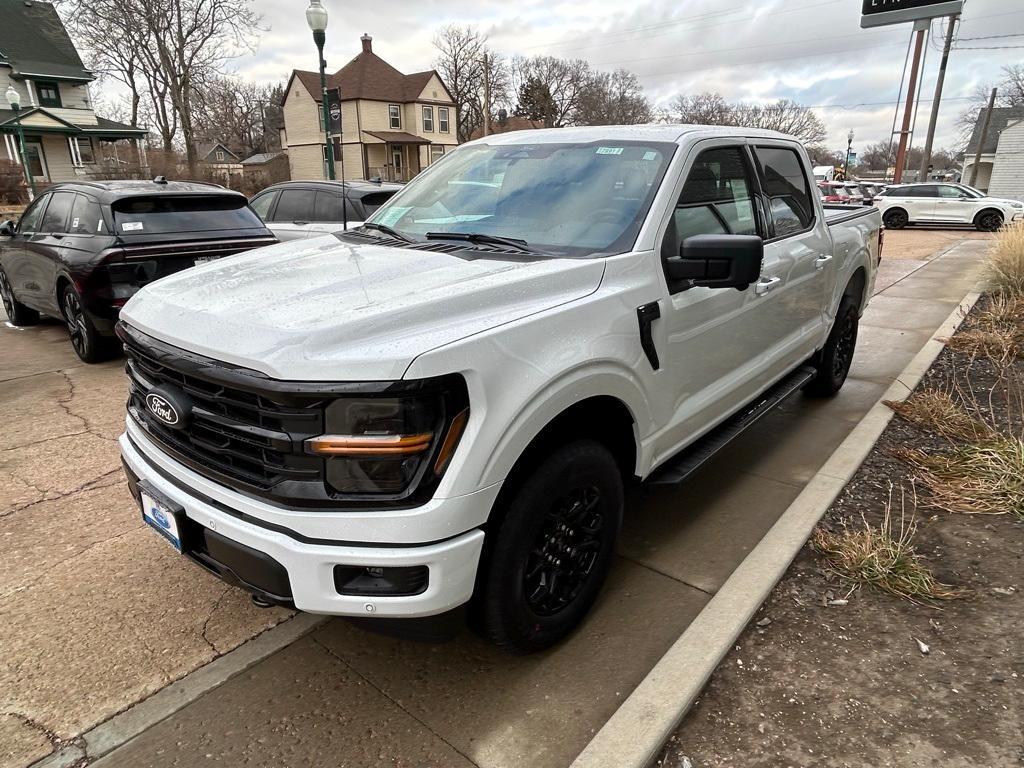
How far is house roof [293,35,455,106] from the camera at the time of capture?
45531 millimetres

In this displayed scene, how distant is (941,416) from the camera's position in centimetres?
461

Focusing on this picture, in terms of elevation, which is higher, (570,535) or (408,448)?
(408,448)

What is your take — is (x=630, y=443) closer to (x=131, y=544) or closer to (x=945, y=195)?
(x=131, y=544)

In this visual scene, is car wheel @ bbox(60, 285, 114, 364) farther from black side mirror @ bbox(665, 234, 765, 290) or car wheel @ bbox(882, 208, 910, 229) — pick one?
car wheel @ bbox(882, 208, 910, 229)

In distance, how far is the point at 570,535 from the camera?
2.45 m

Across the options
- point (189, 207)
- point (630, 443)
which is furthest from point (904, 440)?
point (189, 207)

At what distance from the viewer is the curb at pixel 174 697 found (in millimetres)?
2162

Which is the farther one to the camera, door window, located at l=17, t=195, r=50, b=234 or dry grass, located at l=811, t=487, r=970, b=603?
door window, located at l=17, t=195, r=50, b=234

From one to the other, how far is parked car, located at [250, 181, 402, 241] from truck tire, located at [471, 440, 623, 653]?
6.29 meters

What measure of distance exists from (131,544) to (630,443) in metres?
2.49

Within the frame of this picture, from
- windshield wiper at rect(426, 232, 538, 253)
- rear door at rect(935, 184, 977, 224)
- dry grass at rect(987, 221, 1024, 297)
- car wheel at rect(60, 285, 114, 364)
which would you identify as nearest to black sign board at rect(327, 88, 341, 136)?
car wheel at rect(60, 285, 114, 364)

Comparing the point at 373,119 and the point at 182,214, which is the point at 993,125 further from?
the point at 182,214

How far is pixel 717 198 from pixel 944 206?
904 inches

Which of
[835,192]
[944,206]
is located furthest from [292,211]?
[835,192]
